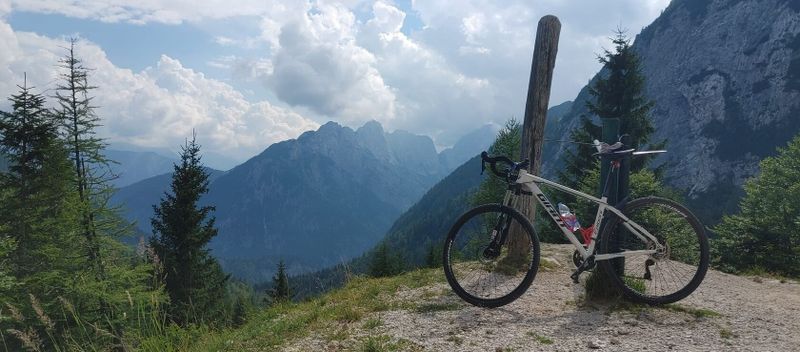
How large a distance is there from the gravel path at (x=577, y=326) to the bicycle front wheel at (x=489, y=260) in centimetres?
23

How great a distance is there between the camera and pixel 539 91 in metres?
8.49

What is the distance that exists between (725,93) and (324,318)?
170 m

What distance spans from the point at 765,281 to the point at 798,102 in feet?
491

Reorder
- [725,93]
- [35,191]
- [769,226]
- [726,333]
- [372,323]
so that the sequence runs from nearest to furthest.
A: [726,333] < [372,323] < [35,191] < [769,226] < [725,93]

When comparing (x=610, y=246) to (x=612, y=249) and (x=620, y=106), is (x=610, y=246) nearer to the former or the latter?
(x=612, y=249)

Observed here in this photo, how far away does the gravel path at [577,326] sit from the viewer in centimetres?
511

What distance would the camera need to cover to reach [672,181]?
139375 mm

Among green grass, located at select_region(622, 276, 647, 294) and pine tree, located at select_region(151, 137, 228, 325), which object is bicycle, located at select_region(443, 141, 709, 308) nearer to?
green grass, located at select_region(622, 276, 647, 294)

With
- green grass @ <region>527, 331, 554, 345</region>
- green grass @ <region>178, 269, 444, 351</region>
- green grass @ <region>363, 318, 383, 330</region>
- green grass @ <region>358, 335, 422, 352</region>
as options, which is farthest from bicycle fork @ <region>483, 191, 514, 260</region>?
green grass @ <region>358, 335, 422, 352</region>

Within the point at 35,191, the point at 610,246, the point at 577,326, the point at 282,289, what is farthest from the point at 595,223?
the point at 282,289

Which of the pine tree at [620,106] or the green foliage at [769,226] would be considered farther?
the pine tree at [620,106]

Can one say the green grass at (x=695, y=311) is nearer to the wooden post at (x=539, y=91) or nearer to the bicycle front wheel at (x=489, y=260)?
the bicycle front wheel at (x=489, y=260)

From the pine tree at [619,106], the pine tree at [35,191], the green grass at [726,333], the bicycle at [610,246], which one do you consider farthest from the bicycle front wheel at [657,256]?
the pine tree at [619,106]

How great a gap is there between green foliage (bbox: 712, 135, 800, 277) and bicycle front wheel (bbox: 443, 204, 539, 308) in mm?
13499
